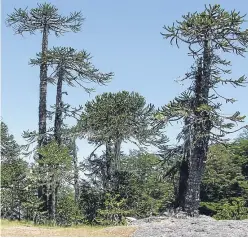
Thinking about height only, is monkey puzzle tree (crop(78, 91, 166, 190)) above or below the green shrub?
above

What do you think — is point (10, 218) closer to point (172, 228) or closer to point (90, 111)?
point (90, 111)

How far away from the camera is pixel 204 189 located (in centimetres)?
4744

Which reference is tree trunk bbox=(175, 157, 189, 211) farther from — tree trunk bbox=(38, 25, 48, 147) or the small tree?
tree trunk bbox=(38, 25, 48, 147)

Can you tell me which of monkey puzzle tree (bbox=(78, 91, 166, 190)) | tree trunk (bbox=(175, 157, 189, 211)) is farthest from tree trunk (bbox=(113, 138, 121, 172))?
tree trunk (bbox=(175, 157, 189, 211))

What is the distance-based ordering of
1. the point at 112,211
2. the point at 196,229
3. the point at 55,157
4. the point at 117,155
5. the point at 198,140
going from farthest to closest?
1. the point at 117,155
2. the point at 55,157
3. the point at 112,211
4. the point at 198,140
5. the point at 196,229

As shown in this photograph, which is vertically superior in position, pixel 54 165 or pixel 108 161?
pixel 108 161

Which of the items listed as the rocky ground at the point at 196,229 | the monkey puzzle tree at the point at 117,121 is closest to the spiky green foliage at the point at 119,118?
the monkey puzzle tree at the point at 117,121

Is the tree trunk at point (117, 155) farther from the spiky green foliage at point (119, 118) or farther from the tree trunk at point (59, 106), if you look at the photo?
the tree trunk at point (59, 106)

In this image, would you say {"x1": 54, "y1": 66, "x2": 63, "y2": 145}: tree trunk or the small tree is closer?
the small tree

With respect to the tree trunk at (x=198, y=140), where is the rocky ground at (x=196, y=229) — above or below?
below

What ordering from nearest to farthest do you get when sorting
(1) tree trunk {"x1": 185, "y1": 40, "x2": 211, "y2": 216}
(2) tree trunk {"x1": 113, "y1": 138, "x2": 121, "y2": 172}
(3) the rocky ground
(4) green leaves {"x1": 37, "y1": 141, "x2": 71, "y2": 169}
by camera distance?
(3) the rocky ground, (1) tree trunk {"x1": 185, "y1": 40, "x2": 211, "y2": 216}, (4) green leaves {"x1": 37, "y1": 141, "x2": 71, "y2": 169}, (2) tree trunk {"x1": 113, "y1": 138, "x2": 121, "y2": 172}

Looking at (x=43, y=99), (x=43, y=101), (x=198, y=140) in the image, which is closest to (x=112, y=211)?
(x=198, y=140)

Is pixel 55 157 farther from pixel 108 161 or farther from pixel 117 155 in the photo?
Answer: pixel 108 161

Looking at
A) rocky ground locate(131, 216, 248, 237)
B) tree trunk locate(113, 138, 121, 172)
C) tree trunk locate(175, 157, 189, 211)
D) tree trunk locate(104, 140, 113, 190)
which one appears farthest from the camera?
tree trunk locate(104, 140, 113, 190)
